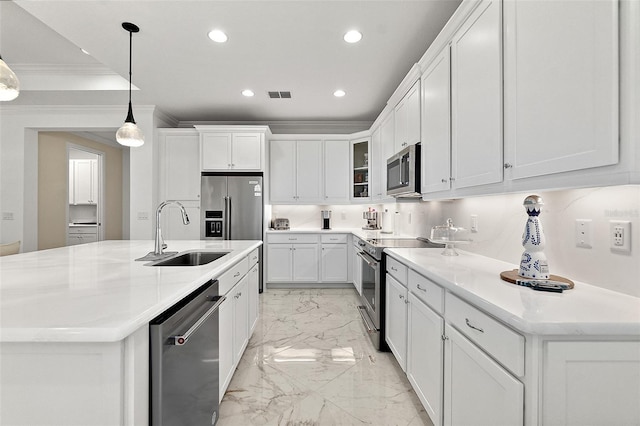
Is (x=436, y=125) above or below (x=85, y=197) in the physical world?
above

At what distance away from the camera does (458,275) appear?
143cm

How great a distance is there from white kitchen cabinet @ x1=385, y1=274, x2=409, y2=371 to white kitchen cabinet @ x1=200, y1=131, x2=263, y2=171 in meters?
2.88

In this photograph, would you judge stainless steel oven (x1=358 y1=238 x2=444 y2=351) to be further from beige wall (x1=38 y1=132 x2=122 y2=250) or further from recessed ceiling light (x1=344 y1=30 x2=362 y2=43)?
beige wall (x1=38 y1=132 x2=122 y2=250)

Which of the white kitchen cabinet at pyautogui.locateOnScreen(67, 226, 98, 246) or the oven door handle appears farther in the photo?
the white kitchen cabinet at pyautogui.locateOnScreen(67, 226, 98, 246)

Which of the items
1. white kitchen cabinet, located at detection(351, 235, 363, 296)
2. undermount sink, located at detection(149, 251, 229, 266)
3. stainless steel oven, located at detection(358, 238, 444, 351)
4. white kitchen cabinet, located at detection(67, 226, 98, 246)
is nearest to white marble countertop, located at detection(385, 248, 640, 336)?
stainless steel oven, located at detection(358, 238, 444, 351)

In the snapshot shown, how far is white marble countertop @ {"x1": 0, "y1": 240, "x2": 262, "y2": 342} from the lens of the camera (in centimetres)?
75

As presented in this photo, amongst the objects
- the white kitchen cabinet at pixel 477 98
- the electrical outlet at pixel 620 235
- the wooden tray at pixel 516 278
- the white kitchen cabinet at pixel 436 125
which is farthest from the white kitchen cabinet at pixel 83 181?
the electrical outlet at pixel 620 235

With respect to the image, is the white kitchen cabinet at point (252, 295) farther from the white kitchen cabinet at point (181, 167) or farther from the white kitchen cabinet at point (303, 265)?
the white kitchen cabinet at point (181, 167)

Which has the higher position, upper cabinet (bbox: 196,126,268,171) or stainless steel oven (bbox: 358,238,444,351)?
upper cabinet (bbox: 196,126,268,171)

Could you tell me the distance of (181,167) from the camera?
448cm

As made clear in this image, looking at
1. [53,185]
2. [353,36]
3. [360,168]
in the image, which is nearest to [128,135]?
[353,36]

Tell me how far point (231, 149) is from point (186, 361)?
3684mm

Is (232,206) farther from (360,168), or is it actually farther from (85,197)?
(85,197)

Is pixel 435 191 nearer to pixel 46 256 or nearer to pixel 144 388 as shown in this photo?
pixel 144 388
